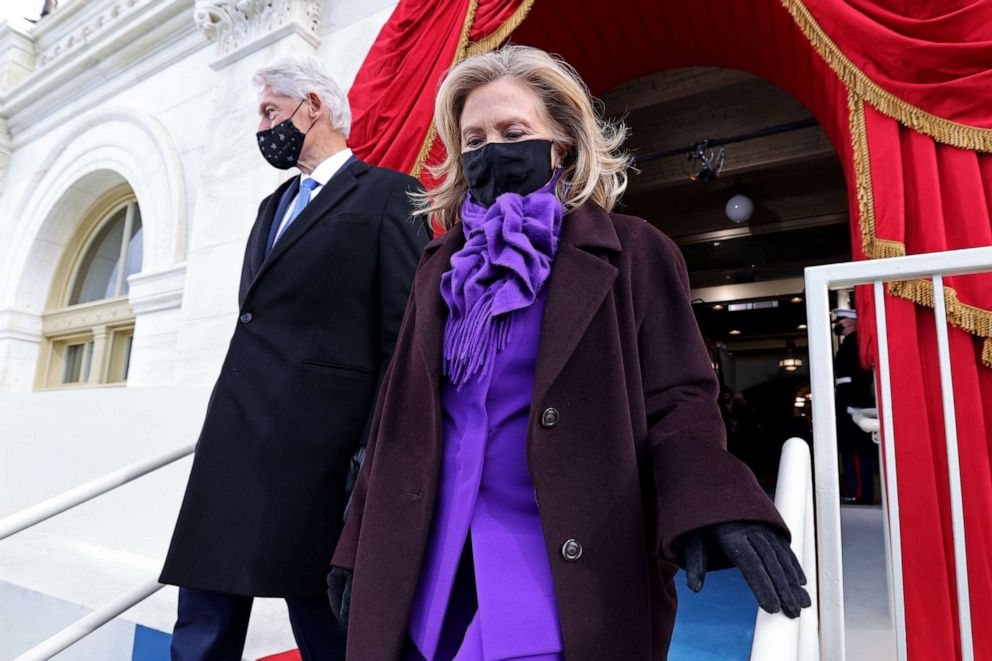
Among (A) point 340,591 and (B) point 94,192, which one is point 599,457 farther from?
(B) point 94,192

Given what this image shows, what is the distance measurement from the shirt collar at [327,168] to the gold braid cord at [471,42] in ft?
4.92

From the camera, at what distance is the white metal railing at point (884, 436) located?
1201 mm

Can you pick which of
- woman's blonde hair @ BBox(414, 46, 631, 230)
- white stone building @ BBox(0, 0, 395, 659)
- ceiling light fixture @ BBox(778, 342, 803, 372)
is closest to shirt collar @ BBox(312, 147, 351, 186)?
woman's blonde hair @ BBox(414, 46, 631, 230)

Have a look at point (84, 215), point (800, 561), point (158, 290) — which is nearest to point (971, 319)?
point (800, 561)

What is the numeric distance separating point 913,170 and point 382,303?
2188 mm

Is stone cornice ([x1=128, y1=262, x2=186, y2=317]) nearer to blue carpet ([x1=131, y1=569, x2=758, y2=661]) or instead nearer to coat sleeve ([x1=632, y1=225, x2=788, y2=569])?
blue carpet ([x1=131, y1=569, x2=758, y2=661])

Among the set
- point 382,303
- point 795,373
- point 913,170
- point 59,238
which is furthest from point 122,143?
point 795,373

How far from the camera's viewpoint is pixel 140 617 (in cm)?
256

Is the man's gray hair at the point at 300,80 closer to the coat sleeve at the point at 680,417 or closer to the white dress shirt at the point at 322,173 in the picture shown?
the white dress shirt at the point at 322,173

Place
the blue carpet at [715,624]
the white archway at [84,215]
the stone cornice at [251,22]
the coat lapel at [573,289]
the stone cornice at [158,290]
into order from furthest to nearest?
the white archway at [84,215] → the stone cornice at [158,290] → the stone cornice at [251,22] → the blue carpet at [715,624] → the coat lapel at [573,289]

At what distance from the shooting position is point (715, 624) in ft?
8.18

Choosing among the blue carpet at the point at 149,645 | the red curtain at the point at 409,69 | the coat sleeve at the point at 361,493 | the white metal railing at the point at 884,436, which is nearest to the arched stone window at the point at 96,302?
the red curtain at the point at 409,69

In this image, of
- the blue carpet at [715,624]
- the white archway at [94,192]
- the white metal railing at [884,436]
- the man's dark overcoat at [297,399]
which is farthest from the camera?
the white archway at [94,192]

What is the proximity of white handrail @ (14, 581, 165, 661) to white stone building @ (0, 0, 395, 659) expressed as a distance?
51 centimetres
